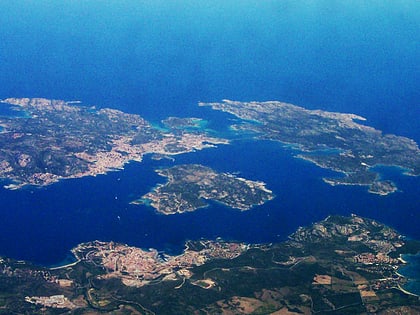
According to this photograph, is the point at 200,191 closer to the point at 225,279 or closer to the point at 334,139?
the point at 225,279

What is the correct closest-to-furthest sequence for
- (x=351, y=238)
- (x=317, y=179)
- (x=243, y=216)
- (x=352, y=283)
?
(x=352, y=283), (x=351, y=238), (x=243, y=216), (x=317, y=179)

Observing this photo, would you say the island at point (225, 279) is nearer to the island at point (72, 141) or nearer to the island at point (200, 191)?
the island at point (200, 191)

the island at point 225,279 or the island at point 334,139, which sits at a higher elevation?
the island at point 334,139

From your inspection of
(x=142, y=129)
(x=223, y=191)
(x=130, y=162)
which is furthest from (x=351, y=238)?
(x=142, y=129)

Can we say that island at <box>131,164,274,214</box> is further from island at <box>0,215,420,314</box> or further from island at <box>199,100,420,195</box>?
island at <box>199,100,420,195</box>

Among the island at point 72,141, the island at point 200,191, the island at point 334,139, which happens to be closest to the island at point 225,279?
the island at point 200,191

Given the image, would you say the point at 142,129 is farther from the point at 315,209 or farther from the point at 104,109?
the point at 315,209

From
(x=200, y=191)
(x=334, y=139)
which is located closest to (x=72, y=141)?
(x=200, y=191)
